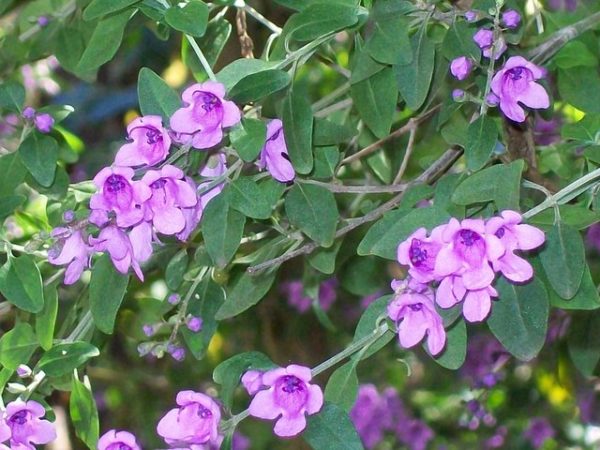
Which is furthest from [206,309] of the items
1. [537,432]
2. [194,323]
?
[537,432]

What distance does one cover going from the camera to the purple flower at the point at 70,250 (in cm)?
100

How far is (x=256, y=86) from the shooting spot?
0.96 metres

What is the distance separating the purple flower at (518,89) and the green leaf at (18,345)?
20.7 inches

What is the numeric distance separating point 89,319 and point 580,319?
0.62m

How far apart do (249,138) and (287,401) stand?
23 centimetres

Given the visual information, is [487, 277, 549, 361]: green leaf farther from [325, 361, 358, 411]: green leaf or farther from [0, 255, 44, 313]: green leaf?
[0, 255, 44, 313]: green leaf

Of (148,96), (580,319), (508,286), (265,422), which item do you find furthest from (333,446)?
(265,422)

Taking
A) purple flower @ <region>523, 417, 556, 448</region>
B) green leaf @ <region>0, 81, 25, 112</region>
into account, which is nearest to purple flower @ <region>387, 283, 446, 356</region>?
green leaf @ <region>0, 81, 25, 112</region>

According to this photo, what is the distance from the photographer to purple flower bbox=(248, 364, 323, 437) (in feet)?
3.04

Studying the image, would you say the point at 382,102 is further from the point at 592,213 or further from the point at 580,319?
the point at 580,319

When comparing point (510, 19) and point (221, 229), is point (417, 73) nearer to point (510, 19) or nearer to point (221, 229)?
point (510, 19)

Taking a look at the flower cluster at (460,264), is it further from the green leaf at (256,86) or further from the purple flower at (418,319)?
the green leaf at (256,86)

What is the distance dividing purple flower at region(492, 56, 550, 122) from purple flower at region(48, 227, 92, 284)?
40 centimetres

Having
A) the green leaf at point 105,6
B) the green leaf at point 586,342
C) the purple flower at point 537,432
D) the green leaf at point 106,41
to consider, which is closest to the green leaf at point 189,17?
the green leaf at point 105,6
